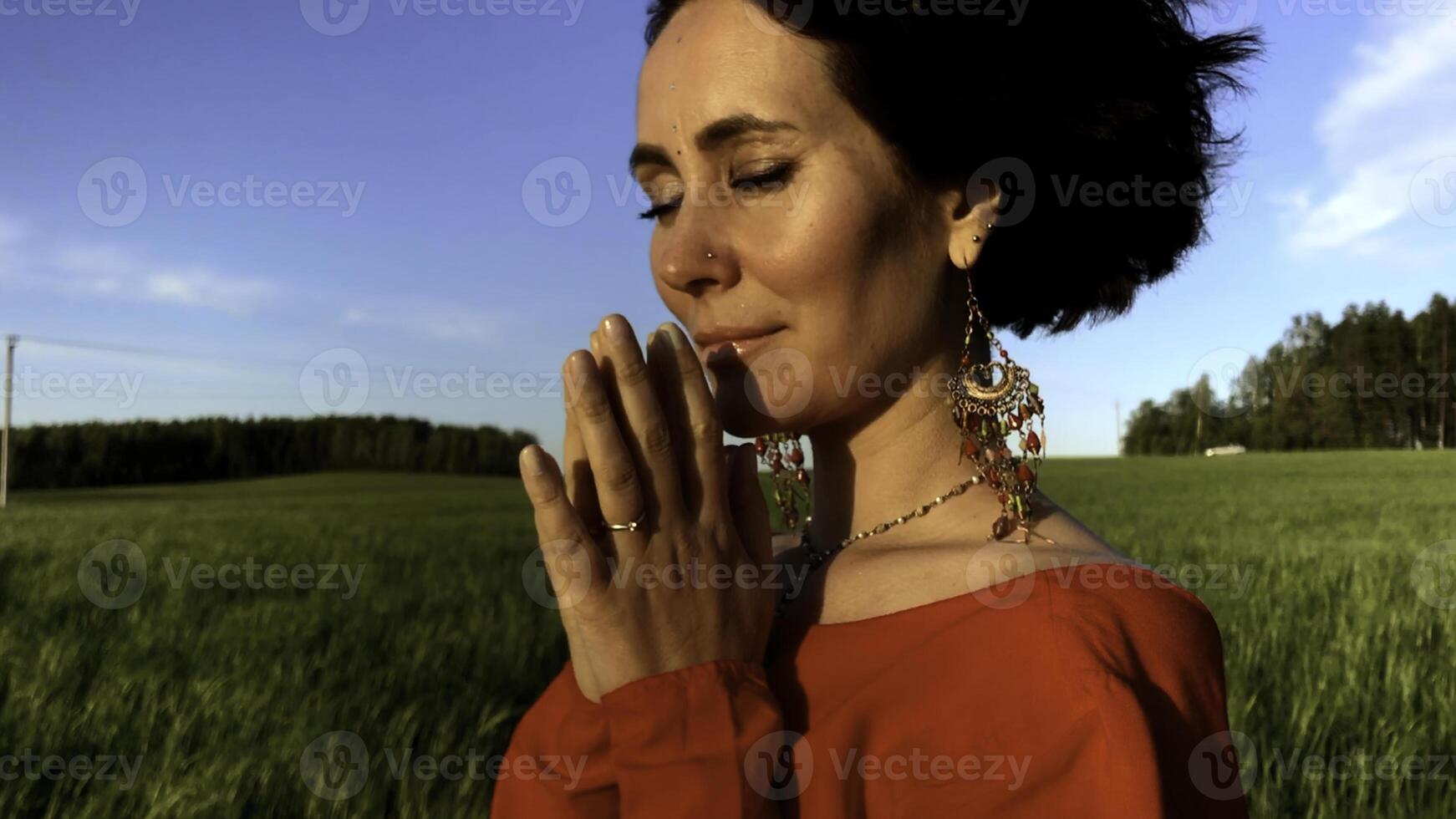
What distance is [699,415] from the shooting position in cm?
151

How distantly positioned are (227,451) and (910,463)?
4947 cm

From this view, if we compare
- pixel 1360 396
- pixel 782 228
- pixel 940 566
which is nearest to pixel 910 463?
pixel 940 566

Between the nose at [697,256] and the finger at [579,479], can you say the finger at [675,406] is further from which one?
the nose at [697,256]

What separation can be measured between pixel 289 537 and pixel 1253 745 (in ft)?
38.3

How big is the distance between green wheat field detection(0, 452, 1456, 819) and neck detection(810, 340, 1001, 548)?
7.48 ft

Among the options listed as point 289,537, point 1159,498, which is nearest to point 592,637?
point 289,537

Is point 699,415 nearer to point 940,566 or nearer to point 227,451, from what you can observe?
point 940,566

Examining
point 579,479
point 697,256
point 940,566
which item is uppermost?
point 697,256

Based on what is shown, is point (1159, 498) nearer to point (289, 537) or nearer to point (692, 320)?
point (289, 537)

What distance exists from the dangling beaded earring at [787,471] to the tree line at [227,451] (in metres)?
37.3

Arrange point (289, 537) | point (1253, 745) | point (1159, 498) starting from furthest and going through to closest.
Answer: point (1159, 498)
point (289, 537)
point (1253, 745)

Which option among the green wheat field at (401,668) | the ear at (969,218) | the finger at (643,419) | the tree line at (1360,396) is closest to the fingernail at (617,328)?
the finger at (643,419)

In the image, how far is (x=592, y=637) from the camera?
148 centimetres

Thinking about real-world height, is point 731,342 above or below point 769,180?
below
